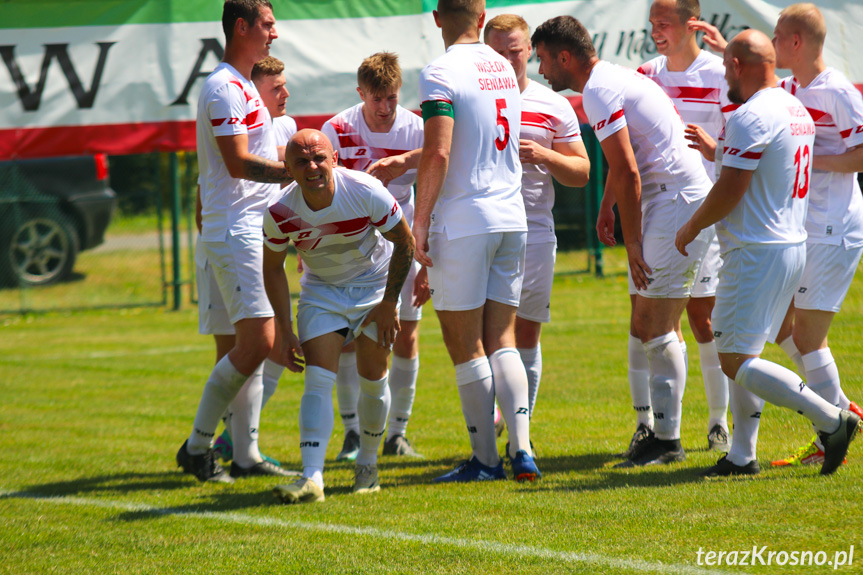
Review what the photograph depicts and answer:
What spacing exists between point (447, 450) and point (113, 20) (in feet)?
24.2

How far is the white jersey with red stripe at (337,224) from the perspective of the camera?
4707 mm

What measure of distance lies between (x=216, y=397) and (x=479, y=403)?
1.50 metres

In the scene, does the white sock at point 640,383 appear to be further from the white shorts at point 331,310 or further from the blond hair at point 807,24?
the blond hair at point 807,24

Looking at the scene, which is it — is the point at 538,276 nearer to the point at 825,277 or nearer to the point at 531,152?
the point at 531,152

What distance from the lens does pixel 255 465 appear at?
5648 mm

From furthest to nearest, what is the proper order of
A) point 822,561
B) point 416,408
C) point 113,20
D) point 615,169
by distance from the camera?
point 113,20 → point 416,408 → point 615,169 → point 822,561

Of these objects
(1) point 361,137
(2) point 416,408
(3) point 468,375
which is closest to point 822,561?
(3) point 468,375

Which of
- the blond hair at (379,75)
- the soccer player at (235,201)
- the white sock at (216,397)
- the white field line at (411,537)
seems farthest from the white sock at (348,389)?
the blond hair at (379,75)

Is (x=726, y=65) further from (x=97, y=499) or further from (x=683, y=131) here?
(x=97, y=499)

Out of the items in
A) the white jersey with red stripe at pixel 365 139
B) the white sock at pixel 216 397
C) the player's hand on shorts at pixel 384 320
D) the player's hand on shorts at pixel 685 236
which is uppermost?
the white jersey with red stripe at pixel 365 139

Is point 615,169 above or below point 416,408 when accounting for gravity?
above

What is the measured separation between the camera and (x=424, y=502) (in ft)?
15.3

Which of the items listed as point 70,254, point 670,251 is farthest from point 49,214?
point 670,251

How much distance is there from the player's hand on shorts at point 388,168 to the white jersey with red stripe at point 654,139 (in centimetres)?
118
